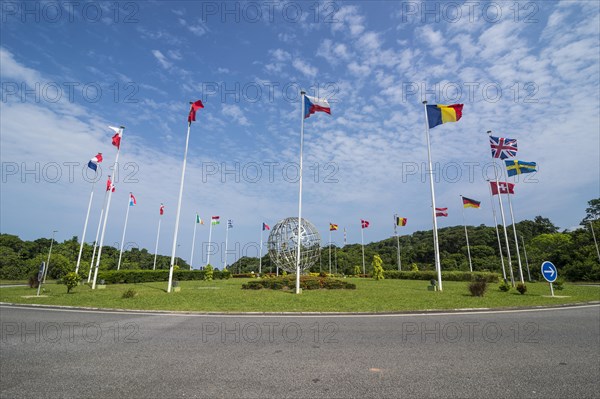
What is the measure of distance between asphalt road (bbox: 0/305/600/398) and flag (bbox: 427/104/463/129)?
14.3m

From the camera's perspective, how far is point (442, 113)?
21.0 meters

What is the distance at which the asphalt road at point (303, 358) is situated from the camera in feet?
13.9

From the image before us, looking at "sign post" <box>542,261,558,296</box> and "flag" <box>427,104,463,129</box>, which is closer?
"sign post" <box>542,261,558,296</box>

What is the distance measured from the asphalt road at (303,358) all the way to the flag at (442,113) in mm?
14292

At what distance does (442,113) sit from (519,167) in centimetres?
911

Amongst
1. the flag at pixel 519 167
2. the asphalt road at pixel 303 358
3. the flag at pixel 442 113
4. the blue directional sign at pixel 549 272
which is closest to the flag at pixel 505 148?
the flag at pixel 519 167

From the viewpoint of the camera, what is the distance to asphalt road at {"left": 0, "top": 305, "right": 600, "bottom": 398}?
4246mm

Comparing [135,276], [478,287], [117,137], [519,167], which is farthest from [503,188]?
[135,276]

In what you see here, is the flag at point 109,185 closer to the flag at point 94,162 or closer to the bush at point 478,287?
the flag at point 94,162

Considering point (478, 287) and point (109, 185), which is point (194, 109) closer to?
point (109, 185)

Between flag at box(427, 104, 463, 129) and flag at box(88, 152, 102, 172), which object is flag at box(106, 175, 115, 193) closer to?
flag at box(88, 152, 102, 172)

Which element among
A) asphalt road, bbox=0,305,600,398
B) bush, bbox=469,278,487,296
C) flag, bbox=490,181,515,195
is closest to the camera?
asphalt road, bbox=0,305,600,398

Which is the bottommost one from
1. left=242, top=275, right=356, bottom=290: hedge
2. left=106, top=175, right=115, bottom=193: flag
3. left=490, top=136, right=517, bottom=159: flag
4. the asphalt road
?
the asphalt road

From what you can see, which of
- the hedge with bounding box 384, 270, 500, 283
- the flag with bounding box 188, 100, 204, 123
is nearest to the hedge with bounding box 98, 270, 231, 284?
the flag with bounding box 188, 100, 204, 123
